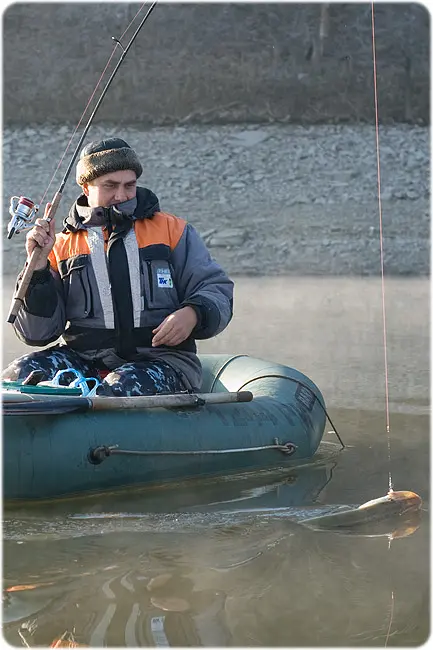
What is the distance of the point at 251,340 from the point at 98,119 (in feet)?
39.5

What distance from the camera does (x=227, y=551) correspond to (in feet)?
11.1

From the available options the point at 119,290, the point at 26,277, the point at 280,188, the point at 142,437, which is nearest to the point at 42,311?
the point at 26,277

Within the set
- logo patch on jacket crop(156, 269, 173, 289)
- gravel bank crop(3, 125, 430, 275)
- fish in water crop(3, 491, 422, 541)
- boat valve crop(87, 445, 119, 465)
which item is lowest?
gravel bank crop(3, 125, 430, 275)

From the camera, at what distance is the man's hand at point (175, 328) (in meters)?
4.16

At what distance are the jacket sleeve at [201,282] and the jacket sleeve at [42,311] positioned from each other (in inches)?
18.1

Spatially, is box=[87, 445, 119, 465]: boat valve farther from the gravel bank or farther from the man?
the gravel bank

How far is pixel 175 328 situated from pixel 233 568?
45.4 inches

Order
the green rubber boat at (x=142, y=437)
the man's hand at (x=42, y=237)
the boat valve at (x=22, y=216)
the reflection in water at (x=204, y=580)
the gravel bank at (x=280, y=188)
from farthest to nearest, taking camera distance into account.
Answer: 1. the gravel bank at (x=280, y=188)
2. the boat valve at (x=22, y=216)
3. the man's hand at (x=42, y=237)
4. the green rubber boat at (x=142, y=437)
5. the reflection in water at (x=204, y=580)

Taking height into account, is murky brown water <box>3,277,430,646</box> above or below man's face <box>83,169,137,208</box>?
below

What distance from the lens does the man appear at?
424 cm

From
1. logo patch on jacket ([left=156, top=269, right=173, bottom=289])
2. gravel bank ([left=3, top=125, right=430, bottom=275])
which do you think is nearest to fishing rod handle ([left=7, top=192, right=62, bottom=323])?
logo patch on jacket ([left=156, top=269, right=173, bottom=289])

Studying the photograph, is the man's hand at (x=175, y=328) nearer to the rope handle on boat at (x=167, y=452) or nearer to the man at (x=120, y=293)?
the man at (x=120, y=293)

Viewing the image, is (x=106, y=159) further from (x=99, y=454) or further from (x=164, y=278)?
(x=99, y=454)

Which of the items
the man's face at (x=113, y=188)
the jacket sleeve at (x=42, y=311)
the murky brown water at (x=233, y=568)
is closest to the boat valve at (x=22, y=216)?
the jacket sleeve at (x=42, y=311)
